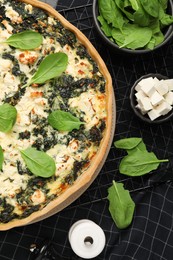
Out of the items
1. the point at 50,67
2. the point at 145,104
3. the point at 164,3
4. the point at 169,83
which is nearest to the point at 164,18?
the point at 164,3

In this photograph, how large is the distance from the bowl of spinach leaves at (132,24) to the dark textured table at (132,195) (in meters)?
0.17

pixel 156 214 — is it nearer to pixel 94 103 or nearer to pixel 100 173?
pixel 100 173

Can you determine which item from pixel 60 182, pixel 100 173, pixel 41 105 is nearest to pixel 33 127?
pixel 41 105

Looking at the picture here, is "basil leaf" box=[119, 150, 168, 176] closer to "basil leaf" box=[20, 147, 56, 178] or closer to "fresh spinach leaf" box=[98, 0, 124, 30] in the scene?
"basil leaf" box=[20, 147, 56, 178]

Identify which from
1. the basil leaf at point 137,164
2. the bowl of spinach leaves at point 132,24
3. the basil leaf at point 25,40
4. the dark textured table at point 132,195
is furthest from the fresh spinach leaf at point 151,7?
the basil leaf at point 137,164

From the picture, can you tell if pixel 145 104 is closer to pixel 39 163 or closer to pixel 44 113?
pixel 44 113

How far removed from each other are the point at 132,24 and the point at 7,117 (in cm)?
81

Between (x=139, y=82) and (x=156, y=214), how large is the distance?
2.17 feet

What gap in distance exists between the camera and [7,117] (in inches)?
92.0

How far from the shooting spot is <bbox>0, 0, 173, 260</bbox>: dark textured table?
2852 mm

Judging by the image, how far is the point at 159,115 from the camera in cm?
275

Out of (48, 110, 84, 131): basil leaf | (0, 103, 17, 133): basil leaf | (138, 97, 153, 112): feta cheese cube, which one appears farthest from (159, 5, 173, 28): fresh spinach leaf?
(0, 103, 17, 133): basil leaf

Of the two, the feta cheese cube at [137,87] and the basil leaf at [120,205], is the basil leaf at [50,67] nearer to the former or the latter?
the feta cheese cube at [137,87]

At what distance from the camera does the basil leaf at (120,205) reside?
2756mm
